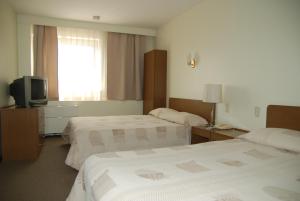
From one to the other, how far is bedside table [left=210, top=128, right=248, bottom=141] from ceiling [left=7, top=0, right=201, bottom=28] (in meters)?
2.23

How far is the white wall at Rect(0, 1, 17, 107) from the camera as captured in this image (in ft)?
11.8

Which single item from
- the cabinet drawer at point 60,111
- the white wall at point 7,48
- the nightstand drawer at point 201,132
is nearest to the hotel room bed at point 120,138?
the nightstand drawer at point 201,132

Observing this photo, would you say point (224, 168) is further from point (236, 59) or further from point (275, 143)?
point (236, 59)

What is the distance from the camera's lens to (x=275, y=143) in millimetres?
1997

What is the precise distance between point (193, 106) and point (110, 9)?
92.6 inches

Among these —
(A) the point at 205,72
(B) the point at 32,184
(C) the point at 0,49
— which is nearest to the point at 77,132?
(B) the point at 32,184

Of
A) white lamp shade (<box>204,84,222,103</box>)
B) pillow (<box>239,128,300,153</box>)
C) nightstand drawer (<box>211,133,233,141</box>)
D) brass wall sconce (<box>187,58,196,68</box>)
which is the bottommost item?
nightstand drawer (<box>211,133,233,141</box>)

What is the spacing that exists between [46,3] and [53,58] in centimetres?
130

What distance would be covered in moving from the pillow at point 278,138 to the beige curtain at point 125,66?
11.8ft

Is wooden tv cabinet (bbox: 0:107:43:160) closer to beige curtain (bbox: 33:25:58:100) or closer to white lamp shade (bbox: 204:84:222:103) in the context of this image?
beige curtain (bbox: 33:25:58:100)

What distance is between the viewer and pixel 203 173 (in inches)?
54.7

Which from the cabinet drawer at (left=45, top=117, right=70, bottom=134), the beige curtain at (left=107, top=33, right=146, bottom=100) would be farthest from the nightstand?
the cabinet drawer at (left=45, top=117, right=70, bottom=134)

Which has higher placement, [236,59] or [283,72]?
[236,59]

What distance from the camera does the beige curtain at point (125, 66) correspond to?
532 centimetres
